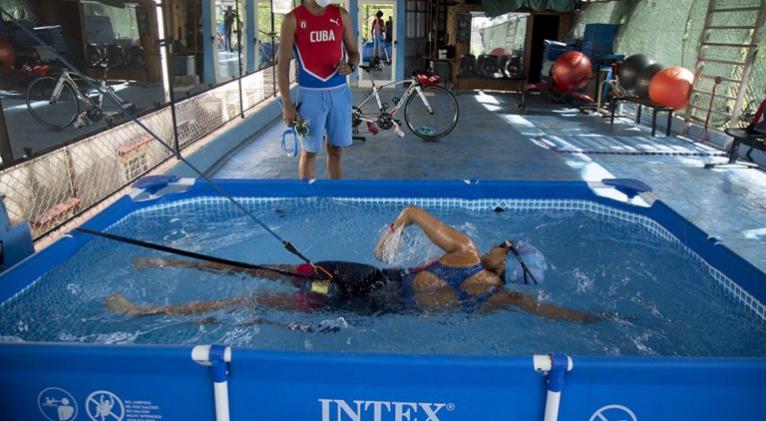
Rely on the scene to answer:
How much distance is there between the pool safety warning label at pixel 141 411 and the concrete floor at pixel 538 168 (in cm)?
353

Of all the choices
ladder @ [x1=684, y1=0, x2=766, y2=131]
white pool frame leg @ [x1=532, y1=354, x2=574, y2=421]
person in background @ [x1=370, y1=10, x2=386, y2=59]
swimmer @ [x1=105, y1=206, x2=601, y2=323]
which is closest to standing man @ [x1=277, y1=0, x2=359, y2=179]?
swimmer @ [x1=105, y1=206, x2=601, y2=323]

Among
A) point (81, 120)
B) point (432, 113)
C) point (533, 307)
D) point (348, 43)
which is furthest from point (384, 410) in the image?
point (432, 113)

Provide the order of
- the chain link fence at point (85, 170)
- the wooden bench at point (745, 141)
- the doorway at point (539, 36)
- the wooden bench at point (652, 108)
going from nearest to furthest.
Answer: the chain link fence at point (85, 170) → the wooden bench at point (745, 141) → the wooden bench at point (652, 108) → the doorway at point (539, 36)

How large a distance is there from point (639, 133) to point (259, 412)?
7.12m

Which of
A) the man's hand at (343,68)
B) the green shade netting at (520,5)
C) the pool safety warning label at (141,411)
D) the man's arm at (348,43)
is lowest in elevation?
the pool safety warning label at (141,411)

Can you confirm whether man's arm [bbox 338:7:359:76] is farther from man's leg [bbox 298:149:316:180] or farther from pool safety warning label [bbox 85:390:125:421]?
pool safety warning label [bbox 85:390:125:421]

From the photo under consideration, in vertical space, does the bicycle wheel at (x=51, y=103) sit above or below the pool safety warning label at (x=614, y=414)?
above

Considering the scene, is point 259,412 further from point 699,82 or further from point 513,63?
point 513,63

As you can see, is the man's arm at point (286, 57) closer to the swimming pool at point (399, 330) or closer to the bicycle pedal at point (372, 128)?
the swimming pool at point (399, 330)

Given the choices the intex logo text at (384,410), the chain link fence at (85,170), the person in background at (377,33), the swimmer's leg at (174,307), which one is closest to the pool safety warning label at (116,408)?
the intex logo text at (384,410)

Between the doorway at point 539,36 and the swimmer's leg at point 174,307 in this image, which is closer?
the swimmer's leg at point 174,307

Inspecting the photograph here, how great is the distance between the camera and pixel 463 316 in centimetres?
264

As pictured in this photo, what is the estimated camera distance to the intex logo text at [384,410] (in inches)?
65.9

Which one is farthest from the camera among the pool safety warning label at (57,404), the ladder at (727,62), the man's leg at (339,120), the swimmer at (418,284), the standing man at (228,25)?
the standing man at (228,25)
